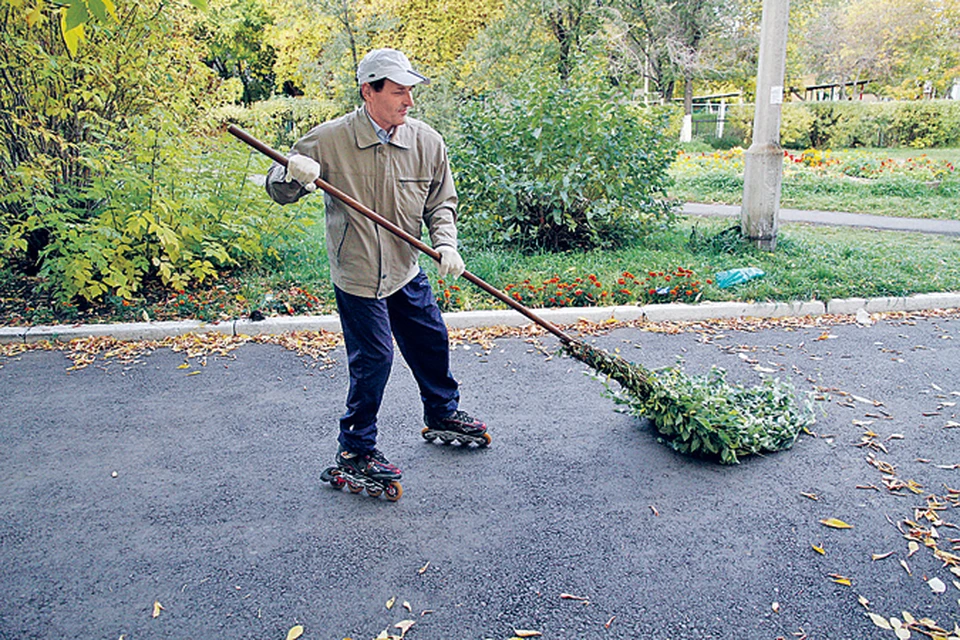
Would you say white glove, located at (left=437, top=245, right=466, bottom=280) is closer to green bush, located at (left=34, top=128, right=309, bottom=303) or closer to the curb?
the curb

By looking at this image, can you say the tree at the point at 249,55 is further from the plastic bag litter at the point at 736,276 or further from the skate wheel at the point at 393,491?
the skate wheel at the point at 393,491

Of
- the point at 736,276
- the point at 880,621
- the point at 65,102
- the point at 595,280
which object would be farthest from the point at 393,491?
the point at 65,102

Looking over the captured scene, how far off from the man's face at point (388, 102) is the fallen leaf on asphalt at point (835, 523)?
104 inches

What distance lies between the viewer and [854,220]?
1095 cm

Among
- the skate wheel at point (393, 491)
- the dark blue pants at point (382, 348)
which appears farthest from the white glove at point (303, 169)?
the skate wheel at point (393, 491)

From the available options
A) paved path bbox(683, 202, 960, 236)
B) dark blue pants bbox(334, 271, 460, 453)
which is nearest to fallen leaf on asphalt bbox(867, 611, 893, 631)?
dark blue pants bbox(334, 271, 460, 453)

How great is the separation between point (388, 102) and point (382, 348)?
112 centimetres

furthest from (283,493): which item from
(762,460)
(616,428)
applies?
(762,460)

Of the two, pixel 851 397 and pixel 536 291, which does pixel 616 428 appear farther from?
pixel 536 291

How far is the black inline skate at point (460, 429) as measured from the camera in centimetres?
405

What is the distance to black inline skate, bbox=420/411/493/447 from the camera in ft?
13.3

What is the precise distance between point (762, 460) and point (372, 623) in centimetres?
229

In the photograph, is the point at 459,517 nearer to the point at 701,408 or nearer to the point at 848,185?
the point at 701,408

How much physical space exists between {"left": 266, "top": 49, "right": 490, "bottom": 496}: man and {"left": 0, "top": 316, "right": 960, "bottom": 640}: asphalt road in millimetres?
542
